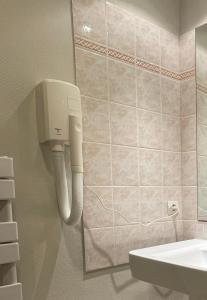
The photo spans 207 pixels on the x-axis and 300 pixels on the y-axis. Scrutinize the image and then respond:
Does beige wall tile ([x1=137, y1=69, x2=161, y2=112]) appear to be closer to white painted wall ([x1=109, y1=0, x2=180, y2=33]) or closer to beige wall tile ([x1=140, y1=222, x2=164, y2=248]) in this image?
white painted wall ([x1=109, y1=0, x2=180, y2=33])

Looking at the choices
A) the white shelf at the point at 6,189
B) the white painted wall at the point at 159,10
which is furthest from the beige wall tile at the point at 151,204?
the white painted wall at the point at 159,10

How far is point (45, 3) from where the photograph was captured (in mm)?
1099

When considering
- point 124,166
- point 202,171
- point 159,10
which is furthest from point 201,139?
point 159,10

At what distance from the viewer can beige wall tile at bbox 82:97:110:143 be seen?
3.89ft

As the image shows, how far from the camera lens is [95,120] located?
1.22 meters

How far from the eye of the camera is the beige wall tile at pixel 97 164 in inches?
46.3

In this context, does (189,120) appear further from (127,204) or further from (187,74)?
(127,204)

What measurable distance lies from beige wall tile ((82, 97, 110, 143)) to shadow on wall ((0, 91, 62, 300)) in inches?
8.9

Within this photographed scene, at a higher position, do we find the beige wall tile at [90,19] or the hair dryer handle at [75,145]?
the beige wall tile at [90,19]

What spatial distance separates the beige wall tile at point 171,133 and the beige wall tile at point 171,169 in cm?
4

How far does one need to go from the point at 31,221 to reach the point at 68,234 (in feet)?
0.55

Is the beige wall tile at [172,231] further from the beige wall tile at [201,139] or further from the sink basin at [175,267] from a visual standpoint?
the beige wall tile at [201,139]

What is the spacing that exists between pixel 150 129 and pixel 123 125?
0.19m

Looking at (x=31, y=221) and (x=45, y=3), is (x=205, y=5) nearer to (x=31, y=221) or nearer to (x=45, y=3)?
(x=45, y=3)
